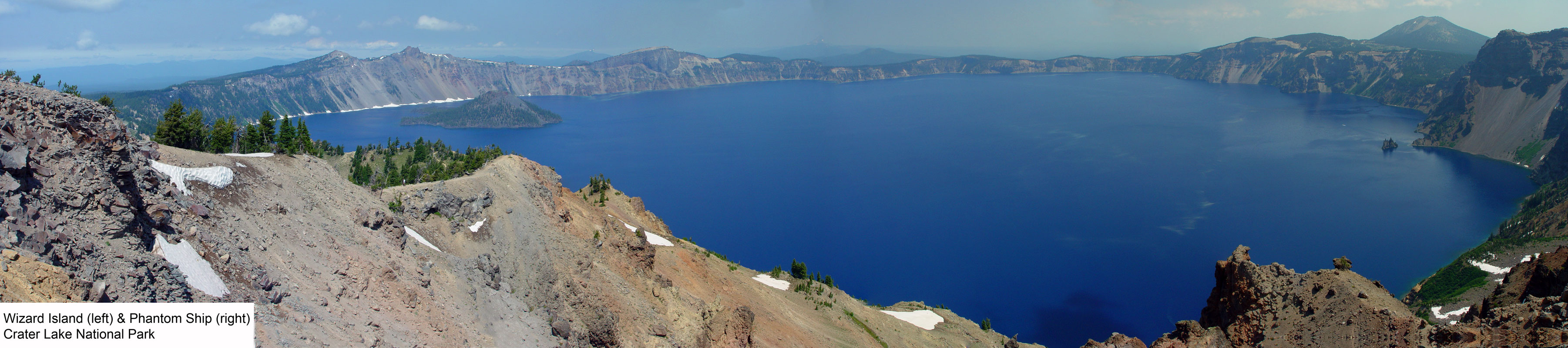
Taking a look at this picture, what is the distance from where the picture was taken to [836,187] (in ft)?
438

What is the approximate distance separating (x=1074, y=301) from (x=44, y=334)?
8432cm

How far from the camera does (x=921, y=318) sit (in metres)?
58.3

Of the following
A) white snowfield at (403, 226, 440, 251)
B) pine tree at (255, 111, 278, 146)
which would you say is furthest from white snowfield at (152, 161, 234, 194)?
pine tree at (255, 111, 278, 146)

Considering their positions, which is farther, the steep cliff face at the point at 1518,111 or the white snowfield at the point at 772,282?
the steep cliff face at the point at 1518,111

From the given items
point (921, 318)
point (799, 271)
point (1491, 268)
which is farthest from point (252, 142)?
point (1491, 268)

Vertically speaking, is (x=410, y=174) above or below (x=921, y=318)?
above

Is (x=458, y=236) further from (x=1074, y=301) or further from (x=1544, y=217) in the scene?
(x=1544, y=217)

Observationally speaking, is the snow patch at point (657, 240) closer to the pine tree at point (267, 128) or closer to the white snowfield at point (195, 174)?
the white snowfield at point (195, 174)

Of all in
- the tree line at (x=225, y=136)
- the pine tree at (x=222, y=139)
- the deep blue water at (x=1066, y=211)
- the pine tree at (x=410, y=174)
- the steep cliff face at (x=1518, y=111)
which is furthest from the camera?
Answer: the steep cliff face at (x=1518, y=111)

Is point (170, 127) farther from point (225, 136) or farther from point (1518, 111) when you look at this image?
point (1518, 111)

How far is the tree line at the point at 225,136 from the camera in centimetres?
4466

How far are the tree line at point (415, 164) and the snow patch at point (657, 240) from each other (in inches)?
548

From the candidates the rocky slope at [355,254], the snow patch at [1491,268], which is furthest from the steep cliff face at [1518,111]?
the rocky slope at [355,254]

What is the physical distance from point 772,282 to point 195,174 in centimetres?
3856
